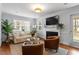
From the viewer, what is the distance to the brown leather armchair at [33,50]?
1.89 meters

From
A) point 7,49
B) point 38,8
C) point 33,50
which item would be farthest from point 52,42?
point 7,49

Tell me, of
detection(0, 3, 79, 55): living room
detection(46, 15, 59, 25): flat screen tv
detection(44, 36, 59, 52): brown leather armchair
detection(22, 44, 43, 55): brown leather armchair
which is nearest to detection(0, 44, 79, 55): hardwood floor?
detection(0, 3, 79, 55): living room

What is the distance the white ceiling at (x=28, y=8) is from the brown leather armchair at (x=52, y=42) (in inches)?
22.5

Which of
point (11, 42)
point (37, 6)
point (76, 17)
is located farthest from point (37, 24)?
point (76, 17)

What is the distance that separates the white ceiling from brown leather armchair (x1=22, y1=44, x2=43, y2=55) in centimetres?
68

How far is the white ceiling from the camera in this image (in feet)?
5.88

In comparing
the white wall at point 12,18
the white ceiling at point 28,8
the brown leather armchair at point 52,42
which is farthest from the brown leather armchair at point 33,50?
the white ceiling at point 28,8

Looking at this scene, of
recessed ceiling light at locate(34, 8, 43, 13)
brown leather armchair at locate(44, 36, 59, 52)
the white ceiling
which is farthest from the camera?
brown leather armchair at locate(44, 36, 59, 52)

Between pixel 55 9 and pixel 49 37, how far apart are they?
63 cm

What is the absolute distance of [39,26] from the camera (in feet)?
6.51

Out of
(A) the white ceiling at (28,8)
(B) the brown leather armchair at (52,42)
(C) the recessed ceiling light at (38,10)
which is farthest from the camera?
(B) the brown leather armchair at (52,42)

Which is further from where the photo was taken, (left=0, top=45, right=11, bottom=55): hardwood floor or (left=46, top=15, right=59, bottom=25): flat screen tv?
(left=46, top=15, right=59, bottom=25): flat screen tv

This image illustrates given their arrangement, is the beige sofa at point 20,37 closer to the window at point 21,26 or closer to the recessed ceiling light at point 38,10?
the window at point 21,26

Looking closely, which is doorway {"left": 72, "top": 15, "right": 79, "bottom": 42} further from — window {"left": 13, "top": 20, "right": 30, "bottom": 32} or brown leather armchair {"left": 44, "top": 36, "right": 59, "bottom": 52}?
window {"left": 13, "top": 20, "right": 30, "bottom": 32}
